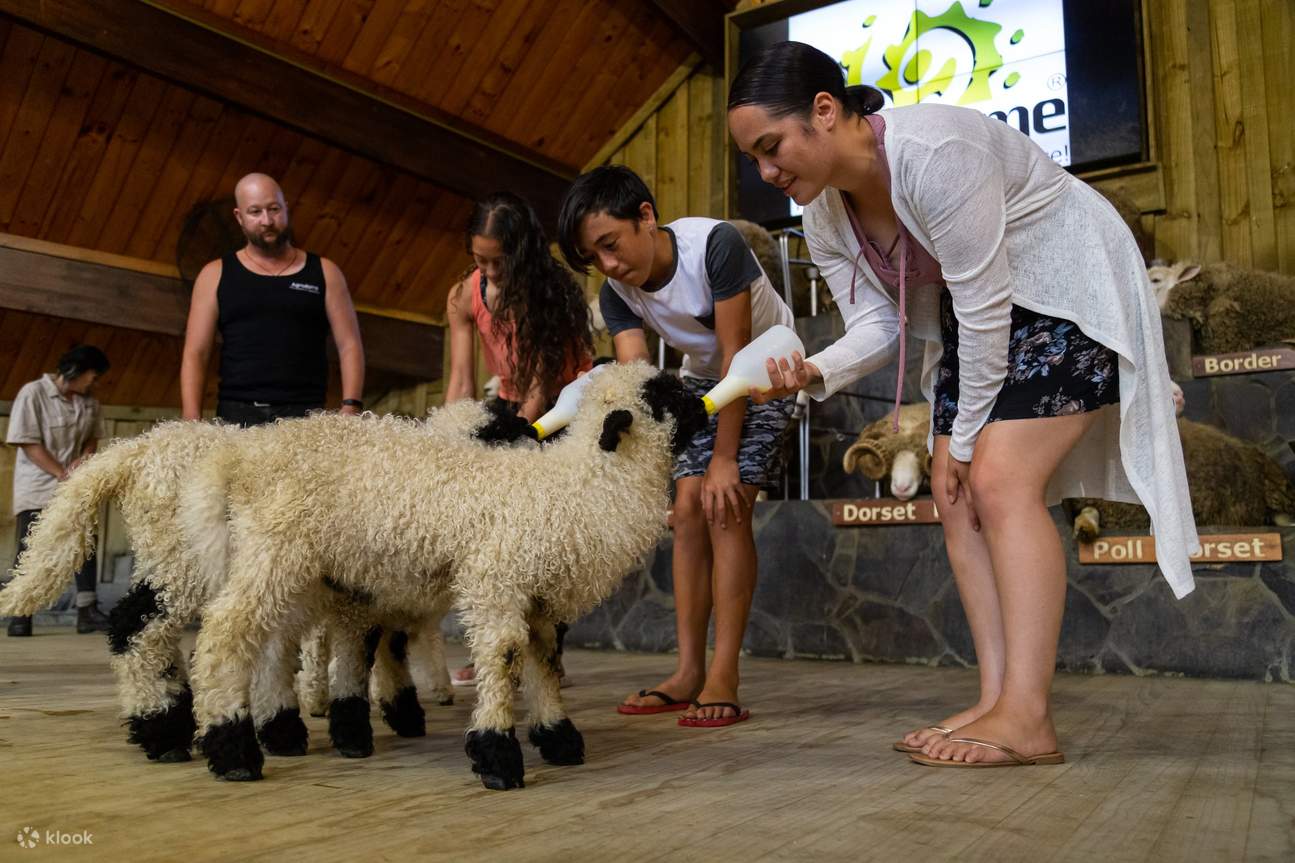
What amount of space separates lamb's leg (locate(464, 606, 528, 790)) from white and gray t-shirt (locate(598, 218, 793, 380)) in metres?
0.93

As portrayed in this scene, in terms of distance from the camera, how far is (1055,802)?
56.9 inches

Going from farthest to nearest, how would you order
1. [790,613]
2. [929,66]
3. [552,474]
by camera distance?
[929,66], [790,613], [552,474]

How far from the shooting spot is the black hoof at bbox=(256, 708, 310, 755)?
74.2 inches

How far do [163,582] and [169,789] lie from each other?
422 mm

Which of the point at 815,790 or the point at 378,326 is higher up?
the point at 378,326

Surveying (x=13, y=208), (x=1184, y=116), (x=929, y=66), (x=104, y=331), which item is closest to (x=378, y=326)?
(x=104, y=331)

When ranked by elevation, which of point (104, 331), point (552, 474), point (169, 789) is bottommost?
point (169, 789)

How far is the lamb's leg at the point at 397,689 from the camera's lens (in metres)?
2.14

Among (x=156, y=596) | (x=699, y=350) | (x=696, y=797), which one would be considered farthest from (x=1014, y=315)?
(x=156, y=596)

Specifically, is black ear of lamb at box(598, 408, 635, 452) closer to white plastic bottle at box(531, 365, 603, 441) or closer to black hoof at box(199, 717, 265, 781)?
white plastic bottle at box(531, 365, 603, 441)

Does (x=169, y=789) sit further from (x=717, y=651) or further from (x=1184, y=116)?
(x=1184, y=116)

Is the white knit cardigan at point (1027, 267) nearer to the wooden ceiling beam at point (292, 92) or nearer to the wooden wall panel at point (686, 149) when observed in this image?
the wooden ceiling beam at point (292, 92)

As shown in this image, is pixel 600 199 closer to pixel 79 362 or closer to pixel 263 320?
pixel 263 320

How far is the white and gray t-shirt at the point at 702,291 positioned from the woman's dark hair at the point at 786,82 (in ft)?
1.93
